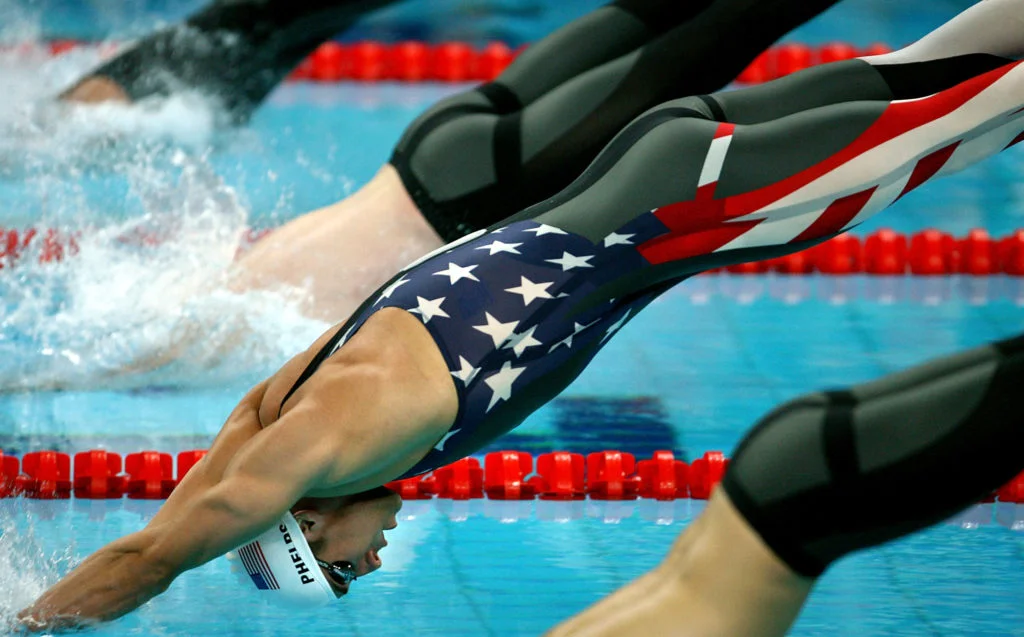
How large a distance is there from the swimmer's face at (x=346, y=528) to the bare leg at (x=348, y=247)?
0.99 metres

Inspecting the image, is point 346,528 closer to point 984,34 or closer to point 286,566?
point 286,566

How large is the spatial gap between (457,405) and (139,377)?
5.11 feet

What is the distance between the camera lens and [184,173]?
424 cm

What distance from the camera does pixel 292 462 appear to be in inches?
77.5

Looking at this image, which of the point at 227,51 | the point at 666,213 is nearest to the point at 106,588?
the point at 666,213

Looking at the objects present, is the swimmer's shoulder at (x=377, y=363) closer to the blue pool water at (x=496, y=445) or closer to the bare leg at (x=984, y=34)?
the blue pool water at (x=496, y=445)

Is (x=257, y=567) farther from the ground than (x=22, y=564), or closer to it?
farther from the ground

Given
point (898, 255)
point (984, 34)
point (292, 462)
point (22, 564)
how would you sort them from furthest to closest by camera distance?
point (898, 255)
point (22, 564)
point (984, 34)
point (292, 462)

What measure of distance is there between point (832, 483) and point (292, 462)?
74cm

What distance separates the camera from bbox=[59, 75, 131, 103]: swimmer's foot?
4.46 metres

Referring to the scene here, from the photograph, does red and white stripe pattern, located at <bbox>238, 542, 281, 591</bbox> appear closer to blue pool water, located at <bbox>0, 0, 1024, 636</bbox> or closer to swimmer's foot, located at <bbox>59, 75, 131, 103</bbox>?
blue pool water, located at <bbox>0, 0, 1024, 636</bbox>

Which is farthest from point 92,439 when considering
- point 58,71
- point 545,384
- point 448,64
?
point 448,64

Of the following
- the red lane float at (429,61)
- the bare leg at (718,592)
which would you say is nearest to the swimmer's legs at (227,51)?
the red lane float at (429,61)

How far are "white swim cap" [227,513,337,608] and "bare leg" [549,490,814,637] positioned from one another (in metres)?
0.53
